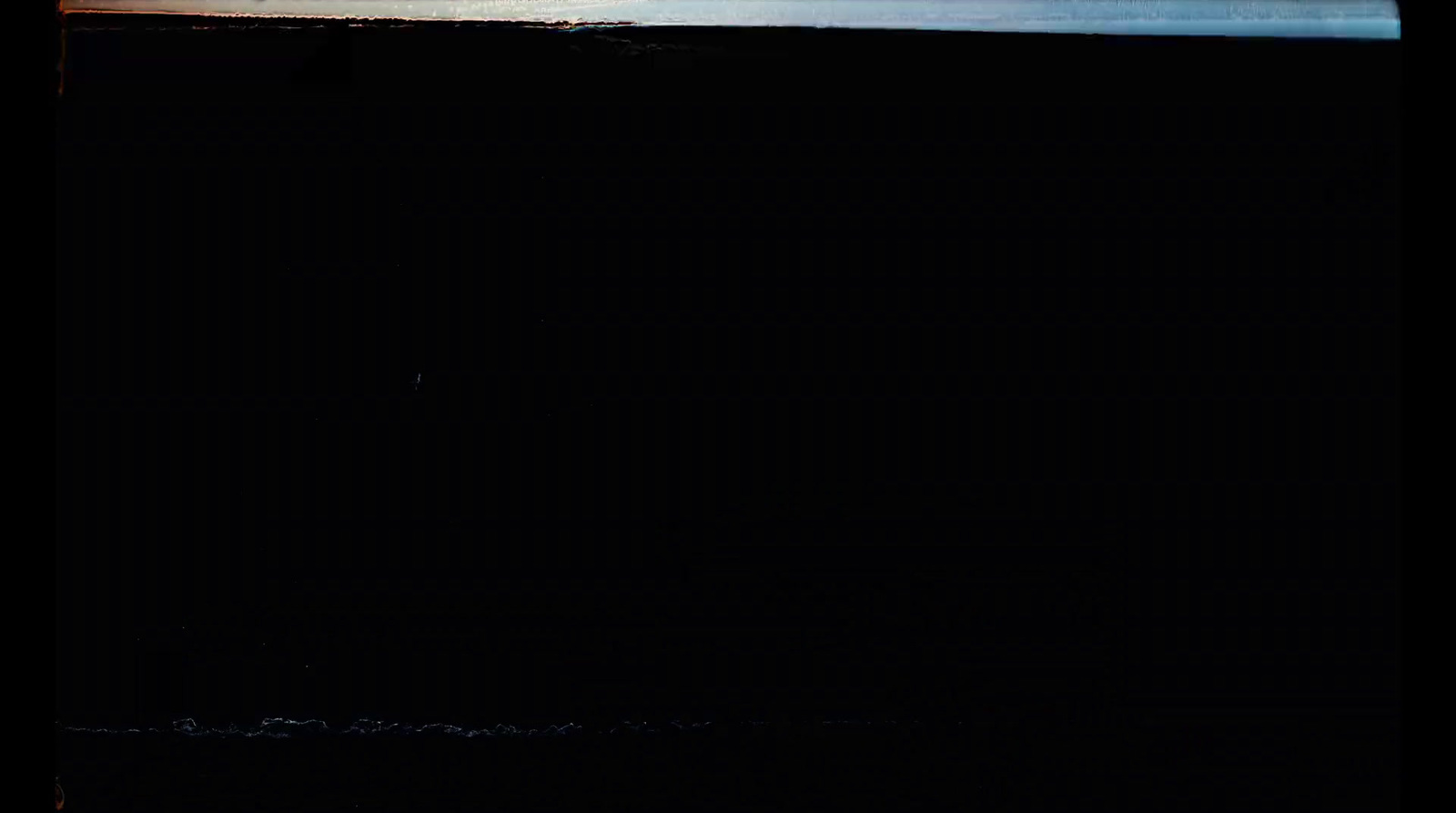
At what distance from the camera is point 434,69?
6.35 ft

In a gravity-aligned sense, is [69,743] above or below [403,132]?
below

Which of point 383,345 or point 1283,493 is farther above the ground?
point 383,345

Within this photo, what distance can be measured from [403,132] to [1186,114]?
1.97 metres

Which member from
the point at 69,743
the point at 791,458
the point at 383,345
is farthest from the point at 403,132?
the point at 69,743

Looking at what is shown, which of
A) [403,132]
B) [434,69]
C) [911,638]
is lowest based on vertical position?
[911,638]

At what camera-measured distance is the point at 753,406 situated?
78.4 inches

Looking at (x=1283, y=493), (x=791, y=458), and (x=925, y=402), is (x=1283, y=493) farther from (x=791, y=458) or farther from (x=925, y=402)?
(x=791, y=458)

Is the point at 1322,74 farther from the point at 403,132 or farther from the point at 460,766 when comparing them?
the point at 460,766

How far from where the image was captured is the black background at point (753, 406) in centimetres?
196

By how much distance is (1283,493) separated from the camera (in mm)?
2016

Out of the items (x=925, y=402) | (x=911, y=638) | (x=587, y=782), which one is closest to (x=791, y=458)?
(x=925, y=402)

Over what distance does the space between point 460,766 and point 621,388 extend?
3.41ft

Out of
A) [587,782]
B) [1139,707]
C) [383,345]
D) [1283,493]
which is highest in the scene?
[383,345]

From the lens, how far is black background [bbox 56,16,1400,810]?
1.96 metres
